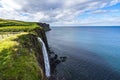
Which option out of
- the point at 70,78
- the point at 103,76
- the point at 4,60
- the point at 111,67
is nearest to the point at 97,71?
the point at 103,76

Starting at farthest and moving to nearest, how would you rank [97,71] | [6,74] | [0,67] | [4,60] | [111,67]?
[111,67]
[97,71]
[4,60]
[0,67]
[6,74]

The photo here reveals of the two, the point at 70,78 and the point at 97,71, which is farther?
the point at 97,71

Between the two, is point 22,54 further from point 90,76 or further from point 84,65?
point 84,65

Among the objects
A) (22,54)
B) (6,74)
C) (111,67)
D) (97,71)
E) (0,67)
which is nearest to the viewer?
(6,74)

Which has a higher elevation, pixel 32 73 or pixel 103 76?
pixel 32 73

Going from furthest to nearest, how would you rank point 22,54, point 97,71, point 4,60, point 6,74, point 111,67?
point 111,67 < point 97,71 < point 22,54 < point 4,60 < point 6,74

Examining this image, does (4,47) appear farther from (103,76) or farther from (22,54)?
(103,76)

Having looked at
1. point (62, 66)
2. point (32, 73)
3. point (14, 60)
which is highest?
point (14, 60)

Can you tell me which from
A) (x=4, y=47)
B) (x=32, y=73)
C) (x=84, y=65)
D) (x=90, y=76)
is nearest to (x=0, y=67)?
(x=32, y=73)

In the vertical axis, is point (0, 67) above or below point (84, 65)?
above
